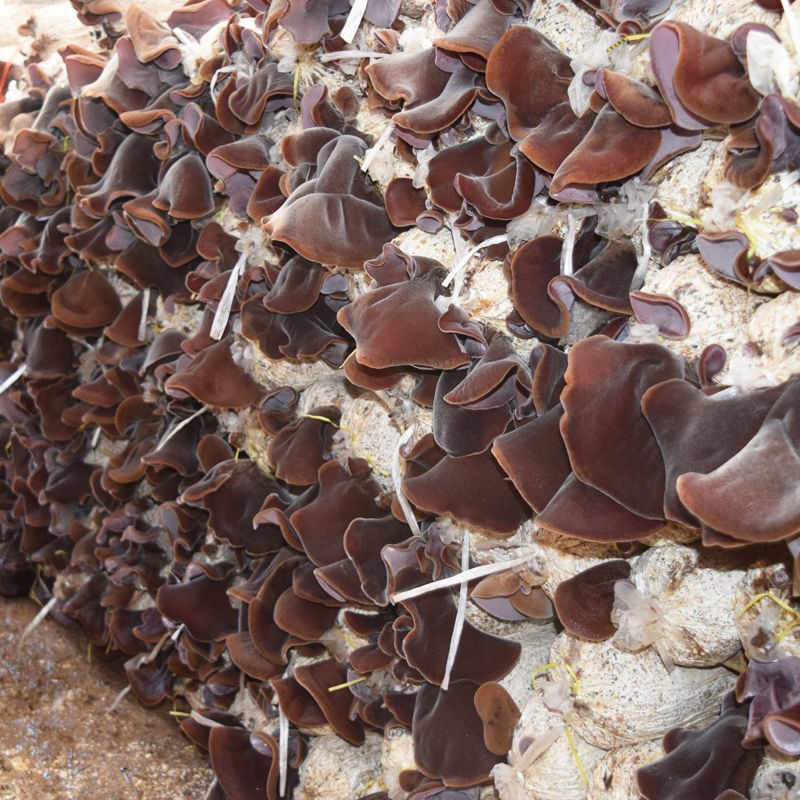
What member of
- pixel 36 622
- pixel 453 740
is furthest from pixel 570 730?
pixel 36 622

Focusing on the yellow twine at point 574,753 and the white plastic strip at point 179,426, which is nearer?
the yellow twine at point 574,753

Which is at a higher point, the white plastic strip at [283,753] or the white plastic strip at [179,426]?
the white plastic strip at [179,426]

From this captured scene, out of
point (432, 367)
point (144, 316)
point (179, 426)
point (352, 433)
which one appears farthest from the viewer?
point (144, 316)

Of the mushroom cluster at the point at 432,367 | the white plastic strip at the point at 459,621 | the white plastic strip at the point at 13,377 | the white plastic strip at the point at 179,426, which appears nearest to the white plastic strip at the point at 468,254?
the mushroom cluster at the point at 432,367

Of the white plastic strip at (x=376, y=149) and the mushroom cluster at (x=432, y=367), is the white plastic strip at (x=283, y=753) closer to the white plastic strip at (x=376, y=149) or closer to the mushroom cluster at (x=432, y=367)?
the mushroom cluster at (x=432, y=367)

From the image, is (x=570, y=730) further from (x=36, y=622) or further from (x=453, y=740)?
(x=36, y=622)

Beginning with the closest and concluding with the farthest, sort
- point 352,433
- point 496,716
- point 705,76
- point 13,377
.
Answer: point 705,76
point 496,716
point 352,433
point 13,377
